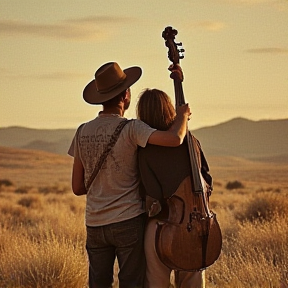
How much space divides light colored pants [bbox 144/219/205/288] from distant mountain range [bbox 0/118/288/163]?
13567 cm

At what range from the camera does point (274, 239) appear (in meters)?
11.3

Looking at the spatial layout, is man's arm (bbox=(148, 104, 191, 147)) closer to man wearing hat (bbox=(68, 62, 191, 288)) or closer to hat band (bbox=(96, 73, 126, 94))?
man wearing hat (bbox=(68, 62, 191, 288))

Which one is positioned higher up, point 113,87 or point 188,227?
point 113,87

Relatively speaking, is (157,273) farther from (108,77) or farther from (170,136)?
(108,77)

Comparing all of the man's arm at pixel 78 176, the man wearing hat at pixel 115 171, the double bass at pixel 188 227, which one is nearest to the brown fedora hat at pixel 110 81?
the man wearing hat at pixel 115 171

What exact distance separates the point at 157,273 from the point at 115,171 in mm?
764

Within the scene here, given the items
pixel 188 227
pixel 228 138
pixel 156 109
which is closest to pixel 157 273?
pixel 188 227

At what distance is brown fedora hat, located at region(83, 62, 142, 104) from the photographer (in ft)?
20.6

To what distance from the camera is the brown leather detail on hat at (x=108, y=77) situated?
630cm

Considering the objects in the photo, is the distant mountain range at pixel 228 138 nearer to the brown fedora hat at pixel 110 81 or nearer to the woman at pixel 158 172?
the brown fedora hat at pixel 110 81

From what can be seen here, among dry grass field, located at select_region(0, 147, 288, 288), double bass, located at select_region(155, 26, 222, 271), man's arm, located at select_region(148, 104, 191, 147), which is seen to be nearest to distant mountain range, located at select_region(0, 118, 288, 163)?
dry grass field, located at select_region(0, 147, 288, 288)

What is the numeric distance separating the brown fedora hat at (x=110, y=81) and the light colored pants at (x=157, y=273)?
92 cm

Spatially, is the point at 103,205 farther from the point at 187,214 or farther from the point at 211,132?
the point at 211,132

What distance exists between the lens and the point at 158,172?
6109 millimetres
